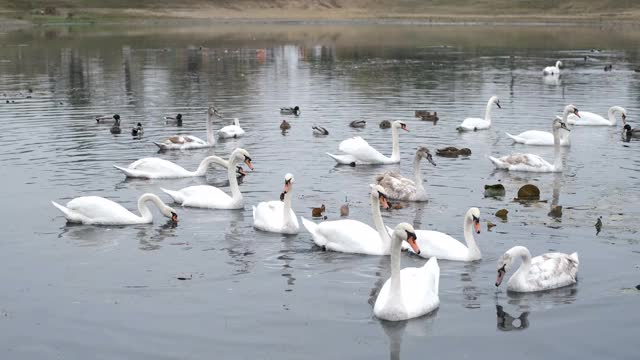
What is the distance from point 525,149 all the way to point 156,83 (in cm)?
2436

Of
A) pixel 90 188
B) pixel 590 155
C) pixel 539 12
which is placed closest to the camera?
pixel 90 188

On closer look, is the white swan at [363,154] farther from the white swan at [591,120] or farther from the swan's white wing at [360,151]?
the white swan at [591,120]

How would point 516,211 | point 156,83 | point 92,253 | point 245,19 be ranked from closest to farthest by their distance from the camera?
point 92,253 < point 516,211 < point 156,83 < point 245,19

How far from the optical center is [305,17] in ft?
528

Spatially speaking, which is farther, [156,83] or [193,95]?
[156,83]

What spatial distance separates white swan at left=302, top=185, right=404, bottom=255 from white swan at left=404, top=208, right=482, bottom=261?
0.64 meters

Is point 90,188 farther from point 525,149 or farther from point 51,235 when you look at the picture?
point 525,149

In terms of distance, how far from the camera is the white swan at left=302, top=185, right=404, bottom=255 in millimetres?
16234

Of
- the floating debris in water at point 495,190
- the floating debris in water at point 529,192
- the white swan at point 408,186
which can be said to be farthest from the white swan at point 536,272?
the floating debris in water at point 495,190

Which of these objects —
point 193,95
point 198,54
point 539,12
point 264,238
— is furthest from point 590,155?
point 539,12

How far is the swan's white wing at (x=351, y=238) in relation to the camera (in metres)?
16.2

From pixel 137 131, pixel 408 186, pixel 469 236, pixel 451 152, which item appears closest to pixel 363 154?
pixel 451 152

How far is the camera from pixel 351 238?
16.3m

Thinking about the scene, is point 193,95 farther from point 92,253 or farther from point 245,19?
point 245,19
